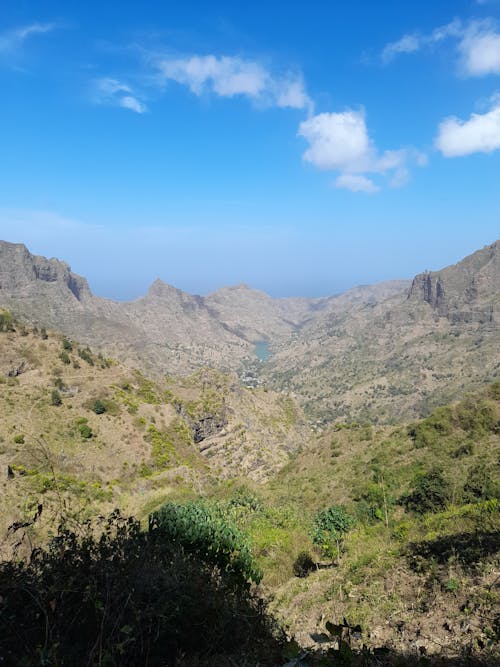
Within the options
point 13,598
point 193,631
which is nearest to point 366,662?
point 193,631

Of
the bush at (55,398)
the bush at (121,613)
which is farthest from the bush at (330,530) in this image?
the bush at (55,398)

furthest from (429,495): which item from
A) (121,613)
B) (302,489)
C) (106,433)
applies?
(106,433)

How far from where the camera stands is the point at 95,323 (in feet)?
626

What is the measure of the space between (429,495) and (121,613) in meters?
16.2

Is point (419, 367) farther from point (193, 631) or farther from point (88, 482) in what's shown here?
point (193, 631)

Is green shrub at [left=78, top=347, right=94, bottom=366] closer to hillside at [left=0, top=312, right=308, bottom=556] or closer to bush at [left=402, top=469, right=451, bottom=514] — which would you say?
hillside at [left=0, top=312, right=308, bottom=556]

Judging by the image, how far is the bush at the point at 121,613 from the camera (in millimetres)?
4254

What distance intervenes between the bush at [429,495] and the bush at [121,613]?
12266 millimetres

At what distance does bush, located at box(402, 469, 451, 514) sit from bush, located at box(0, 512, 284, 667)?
40.2 ft

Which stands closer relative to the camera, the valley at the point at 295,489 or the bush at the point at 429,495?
the valley at the point at 295,489

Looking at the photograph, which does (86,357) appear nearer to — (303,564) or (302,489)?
(302,489)

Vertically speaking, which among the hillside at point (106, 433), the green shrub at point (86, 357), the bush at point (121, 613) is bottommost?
the hillside at point (106, 433)

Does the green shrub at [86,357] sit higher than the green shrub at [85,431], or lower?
higher

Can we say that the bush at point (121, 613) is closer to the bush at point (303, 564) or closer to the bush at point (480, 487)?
the bush at point (303, 564)
